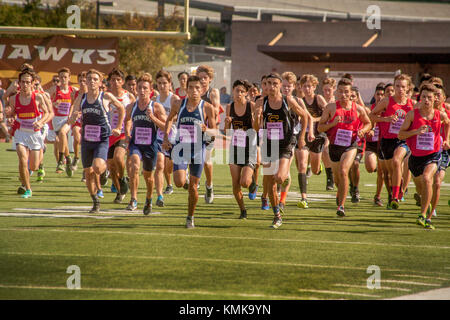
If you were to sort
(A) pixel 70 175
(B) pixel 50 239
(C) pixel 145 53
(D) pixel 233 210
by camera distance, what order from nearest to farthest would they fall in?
(B) pixel 50 239 < (D) pixel 233 210 < (A) pixel 70 175 < (C) pixel 145 53

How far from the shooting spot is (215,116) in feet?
33.9

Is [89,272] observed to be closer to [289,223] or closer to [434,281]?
[434,281]

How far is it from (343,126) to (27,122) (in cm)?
579

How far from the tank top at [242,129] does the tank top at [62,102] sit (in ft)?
25.1

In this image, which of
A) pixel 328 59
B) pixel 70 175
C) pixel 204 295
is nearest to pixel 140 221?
pixel 204 295

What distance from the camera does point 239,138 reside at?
11.6 meters

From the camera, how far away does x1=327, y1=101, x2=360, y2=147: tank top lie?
11.8m

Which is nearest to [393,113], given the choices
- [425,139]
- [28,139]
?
[425,139]

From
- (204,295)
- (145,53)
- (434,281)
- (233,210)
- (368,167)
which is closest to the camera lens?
(204,295)

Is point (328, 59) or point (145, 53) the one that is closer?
point (328, 59)

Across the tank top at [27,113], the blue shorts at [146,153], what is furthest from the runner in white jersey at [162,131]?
the tank top at [27,113]

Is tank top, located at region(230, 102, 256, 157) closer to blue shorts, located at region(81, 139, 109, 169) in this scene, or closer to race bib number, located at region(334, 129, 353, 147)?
race bib number, located at region(334, 129, 353, 147)

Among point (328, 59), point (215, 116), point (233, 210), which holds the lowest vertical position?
point (233, 210)

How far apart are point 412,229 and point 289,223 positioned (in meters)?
1.76
